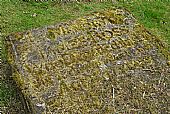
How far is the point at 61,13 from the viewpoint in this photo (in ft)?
25.0

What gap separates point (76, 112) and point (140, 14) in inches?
169

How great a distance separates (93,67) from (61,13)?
3371mm

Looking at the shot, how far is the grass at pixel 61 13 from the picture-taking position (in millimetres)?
7195

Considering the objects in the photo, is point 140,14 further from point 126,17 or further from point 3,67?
point 3,67

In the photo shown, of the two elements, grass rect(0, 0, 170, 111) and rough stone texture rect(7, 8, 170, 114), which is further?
grass rect(0, 0, 170, 111)

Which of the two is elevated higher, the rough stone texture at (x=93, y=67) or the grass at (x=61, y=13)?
the rough stone texture at (x=93, y=67)

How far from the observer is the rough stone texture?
13.3 ft

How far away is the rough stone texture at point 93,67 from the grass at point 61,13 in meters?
2.17

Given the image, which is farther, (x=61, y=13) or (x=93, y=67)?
(x=61, y=13)

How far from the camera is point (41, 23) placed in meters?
7.22

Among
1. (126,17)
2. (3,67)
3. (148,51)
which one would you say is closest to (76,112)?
(148,51)

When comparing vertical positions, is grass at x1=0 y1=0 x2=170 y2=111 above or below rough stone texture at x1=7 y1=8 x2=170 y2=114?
Answer: below

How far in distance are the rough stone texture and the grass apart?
2.17 meters

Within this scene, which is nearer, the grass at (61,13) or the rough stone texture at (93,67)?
the rough stone texture at (93,67)
